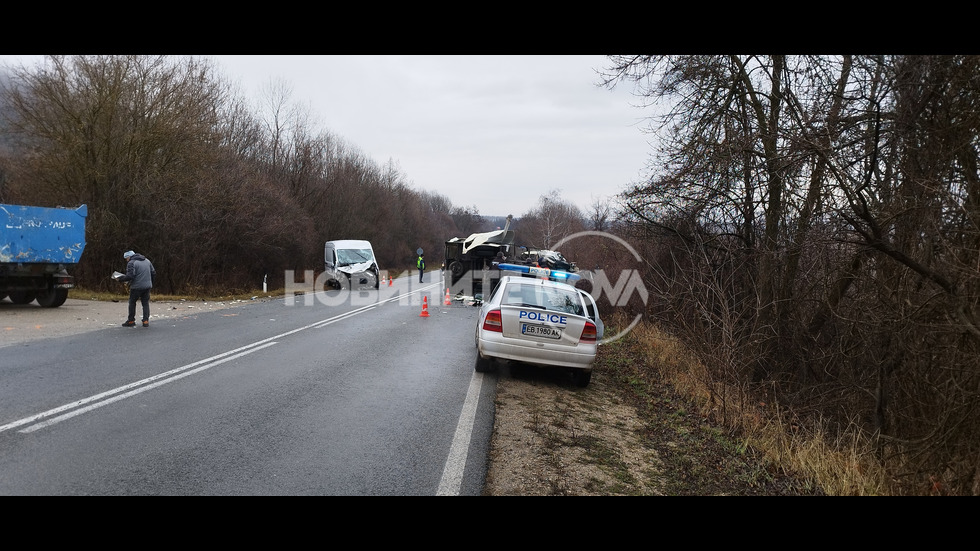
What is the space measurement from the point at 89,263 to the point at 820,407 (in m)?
24.4

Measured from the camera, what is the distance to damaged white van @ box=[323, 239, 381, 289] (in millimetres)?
31531

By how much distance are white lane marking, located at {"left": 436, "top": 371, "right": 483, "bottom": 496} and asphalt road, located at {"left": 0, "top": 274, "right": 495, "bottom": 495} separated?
0.06 feet

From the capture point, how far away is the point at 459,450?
5434mm

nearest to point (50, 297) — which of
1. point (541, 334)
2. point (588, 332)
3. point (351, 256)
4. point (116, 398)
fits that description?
point (116, 398)

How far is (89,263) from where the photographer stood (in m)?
22.6

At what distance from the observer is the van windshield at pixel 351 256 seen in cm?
A: 3162

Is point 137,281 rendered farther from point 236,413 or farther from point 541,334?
point 541,334

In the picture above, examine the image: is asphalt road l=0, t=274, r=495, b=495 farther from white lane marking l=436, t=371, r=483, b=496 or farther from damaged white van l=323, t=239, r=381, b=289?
damaged white van l=323, t=239, r=381, b=289

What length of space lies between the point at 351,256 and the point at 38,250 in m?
17.2

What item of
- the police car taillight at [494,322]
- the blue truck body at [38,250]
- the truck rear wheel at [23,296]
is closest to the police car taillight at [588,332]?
the police car taillight at [494,322]

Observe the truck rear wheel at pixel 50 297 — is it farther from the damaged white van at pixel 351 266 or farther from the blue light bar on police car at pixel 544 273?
the damaged white van at pixel 351 266

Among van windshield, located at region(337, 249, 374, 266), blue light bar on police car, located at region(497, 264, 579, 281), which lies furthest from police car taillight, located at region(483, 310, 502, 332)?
van windshield, located at region(337, 249, 374, 266)

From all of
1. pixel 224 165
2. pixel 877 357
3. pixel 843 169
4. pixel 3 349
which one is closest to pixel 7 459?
pixel 3 349
